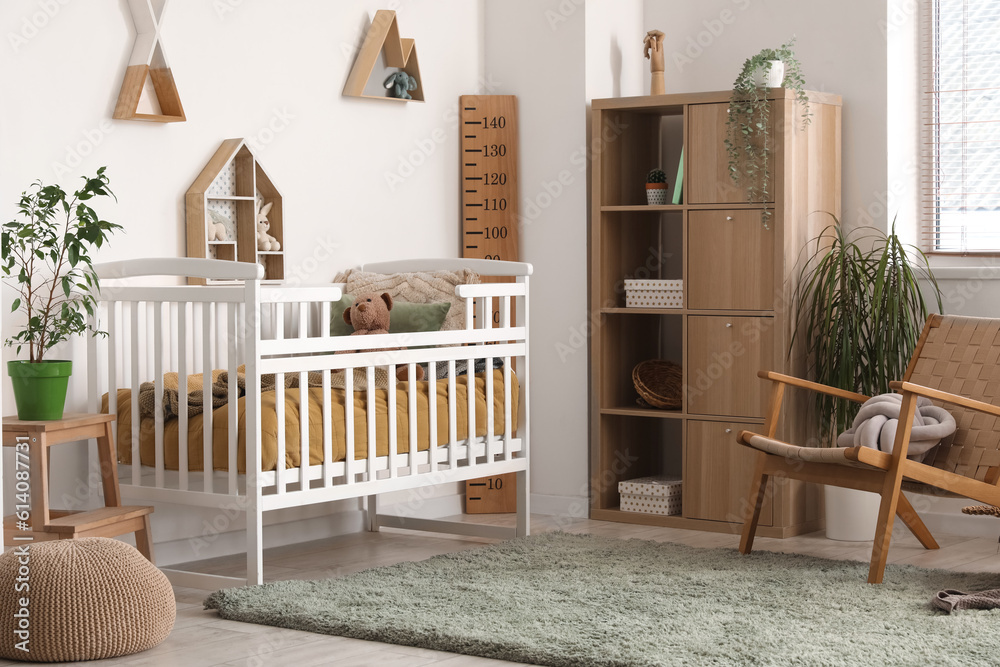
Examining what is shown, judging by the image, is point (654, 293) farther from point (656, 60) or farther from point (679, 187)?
point (656, 60)

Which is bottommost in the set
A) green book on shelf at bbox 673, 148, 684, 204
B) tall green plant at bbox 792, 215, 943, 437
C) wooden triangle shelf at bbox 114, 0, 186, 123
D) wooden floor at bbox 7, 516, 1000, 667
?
wooden floor at bbox 7, 516, 1000, 667

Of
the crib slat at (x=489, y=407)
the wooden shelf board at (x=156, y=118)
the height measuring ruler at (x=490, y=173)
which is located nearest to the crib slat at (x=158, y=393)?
the wooden shelf board at (x=156, y=118)

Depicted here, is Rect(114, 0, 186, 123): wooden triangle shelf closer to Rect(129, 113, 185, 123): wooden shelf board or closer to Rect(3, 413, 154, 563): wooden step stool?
Rect(129, 113, 185, 123): wooden shelf board

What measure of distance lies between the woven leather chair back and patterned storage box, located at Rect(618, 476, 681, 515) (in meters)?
1.01

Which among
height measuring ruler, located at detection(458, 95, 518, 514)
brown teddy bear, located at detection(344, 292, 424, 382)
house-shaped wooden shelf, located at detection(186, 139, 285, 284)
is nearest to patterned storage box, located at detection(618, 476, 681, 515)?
height measuring ruler, located at detection(458, 95, 518, 514)

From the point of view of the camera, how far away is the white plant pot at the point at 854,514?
4.07 meters

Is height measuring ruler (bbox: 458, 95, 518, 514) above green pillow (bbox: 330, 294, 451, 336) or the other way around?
above

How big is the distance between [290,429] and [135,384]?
1.61ft

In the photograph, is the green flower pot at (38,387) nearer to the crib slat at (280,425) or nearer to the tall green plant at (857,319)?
the crib slat at (280,425)

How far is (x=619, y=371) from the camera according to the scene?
459 cm

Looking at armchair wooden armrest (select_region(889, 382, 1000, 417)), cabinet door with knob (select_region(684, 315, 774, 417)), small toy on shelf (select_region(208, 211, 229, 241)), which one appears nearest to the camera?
armchair wooden armrest (select_region(889, 382, 1000, 417))

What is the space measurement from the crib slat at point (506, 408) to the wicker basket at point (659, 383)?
2.13ft

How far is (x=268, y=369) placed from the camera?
3.14m

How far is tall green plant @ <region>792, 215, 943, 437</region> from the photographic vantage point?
400cm
